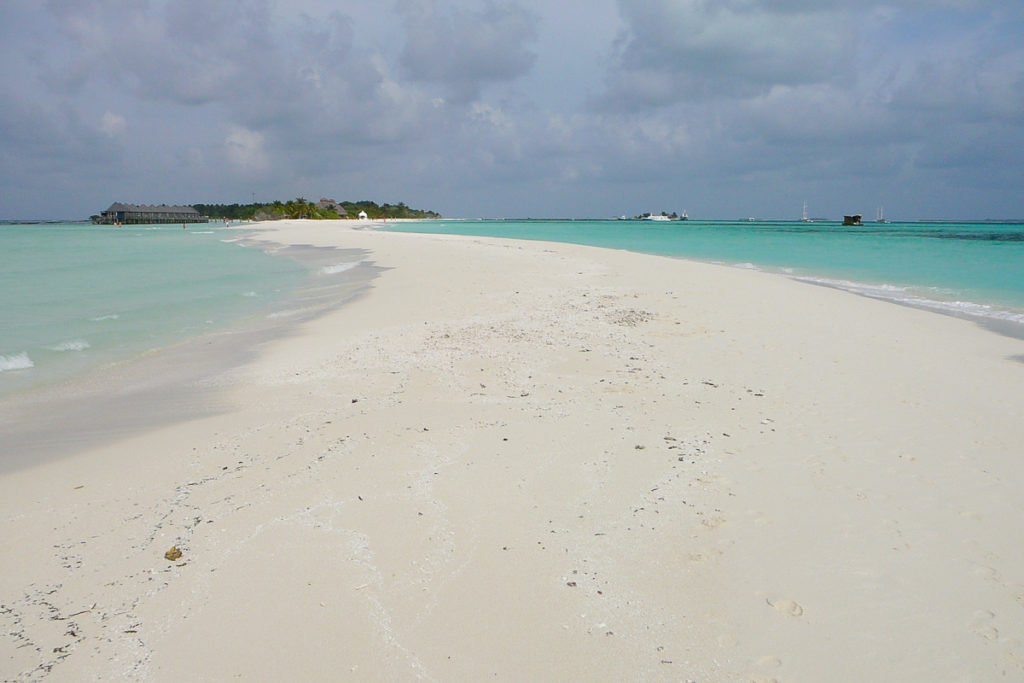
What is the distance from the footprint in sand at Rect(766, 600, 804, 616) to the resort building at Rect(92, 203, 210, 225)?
18538 cm

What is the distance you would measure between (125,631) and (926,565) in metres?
5.03

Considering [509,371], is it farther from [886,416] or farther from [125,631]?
[125,631]

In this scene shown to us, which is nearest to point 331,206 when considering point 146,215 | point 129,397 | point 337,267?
point 146,215

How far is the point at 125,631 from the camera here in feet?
10.3

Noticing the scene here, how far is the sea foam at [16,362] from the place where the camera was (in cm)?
934

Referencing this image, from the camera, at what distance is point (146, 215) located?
158 meters

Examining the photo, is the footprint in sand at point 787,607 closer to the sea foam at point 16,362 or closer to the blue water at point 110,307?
the blue water at point 110,307

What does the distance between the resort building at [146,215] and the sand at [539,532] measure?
180 m

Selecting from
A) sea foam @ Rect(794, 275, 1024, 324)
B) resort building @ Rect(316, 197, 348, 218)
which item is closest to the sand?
sea foam @ Rect(794, 275, 1024, 324)

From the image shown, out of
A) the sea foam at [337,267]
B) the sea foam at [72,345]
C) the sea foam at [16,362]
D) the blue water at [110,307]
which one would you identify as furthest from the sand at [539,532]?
the sea foam at [337,267]

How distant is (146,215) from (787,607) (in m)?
191

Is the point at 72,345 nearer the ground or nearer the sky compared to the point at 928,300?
nearer the ground

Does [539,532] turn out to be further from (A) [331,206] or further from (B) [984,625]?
(A) [331,206]

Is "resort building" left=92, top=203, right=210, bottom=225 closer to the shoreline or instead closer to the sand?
the shoreline
